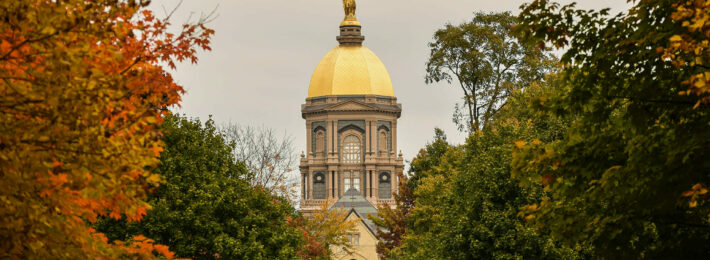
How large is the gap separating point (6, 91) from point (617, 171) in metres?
8.65

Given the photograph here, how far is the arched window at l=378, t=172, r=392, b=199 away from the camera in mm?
165875

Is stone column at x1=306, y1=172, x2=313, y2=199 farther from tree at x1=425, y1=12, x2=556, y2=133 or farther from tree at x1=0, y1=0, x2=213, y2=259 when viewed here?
tree at x1=0, y1=0, x2=213, y2=259

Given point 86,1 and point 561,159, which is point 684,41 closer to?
point 561,159

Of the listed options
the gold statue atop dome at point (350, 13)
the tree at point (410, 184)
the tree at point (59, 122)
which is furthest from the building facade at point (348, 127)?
the tree at point (59, 122)

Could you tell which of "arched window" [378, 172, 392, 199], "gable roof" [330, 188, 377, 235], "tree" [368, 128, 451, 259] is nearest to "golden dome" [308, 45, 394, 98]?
"arched window" [378, 172, 392, 199]

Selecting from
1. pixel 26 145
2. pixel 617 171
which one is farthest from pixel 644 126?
pixel 26 145

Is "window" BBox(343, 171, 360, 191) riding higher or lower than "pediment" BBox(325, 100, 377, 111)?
lower

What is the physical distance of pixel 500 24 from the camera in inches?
2400

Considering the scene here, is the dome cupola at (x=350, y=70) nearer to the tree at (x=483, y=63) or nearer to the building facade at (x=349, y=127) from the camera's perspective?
the building facade at (x=349, y=127)

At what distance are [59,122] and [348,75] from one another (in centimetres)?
15326

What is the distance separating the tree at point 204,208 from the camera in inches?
1329

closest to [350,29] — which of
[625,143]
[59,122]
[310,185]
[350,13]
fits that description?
[350,13]

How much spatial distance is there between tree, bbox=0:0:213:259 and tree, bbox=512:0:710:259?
6.86 meters

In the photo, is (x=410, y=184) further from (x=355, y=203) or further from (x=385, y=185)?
(x=385, y=185)
